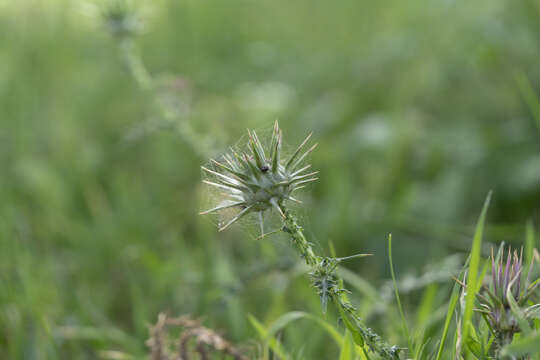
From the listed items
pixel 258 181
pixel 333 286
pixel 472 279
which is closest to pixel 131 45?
pixel 258 181

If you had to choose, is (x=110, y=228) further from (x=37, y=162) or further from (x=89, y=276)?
(x=37, y=162)

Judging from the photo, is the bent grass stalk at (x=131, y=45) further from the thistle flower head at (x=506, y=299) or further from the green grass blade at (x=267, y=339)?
the thistle flower head at (x=506, y=299)

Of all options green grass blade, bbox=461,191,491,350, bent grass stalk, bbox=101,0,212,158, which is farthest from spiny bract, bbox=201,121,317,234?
bent grass stalk, bbox=101,0,212,158

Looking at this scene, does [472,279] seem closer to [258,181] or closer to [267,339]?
[258,181]

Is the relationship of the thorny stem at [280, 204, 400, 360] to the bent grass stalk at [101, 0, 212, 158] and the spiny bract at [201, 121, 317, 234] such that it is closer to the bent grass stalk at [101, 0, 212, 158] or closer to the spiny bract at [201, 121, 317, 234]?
the spiny bract at [201, 121, 317, 234]

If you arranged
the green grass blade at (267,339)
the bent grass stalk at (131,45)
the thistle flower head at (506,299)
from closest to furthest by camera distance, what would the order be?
the thistle flower head at (506,299) < the green grass blade at (267,339) < the bent grass stalk at (131,45)

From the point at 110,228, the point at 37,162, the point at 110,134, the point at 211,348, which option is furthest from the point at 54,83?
the point at 211,348

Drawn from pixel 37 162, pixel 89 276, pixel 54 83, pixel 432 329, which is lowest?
pixel 432 329

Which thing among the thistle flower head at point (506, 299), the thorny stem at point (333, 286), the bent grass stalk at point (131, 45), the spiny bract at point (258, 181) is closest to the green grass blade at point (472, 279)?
the thistle flower head at point (506, 299)
